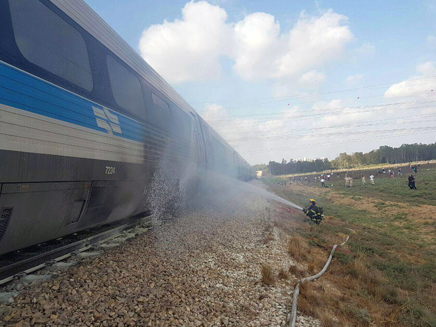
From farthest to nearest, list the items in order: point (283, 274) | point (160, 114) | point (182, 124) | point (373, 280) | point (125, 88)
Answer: point (182, 124)
point (160, 114)
point (373, 280)
point (125, 88)
point (283, 274)

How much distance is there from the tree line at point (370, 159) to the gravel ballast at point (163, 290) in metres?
130

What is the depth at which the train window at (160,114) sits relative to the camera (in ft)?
25.7

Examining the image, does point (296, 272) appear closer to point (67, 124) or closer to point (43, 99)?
point (67, 124)

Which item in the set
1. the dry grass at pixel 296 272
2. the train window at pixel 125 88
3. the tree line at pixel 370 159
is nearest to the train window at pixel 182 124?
the train window at pixel 125 88

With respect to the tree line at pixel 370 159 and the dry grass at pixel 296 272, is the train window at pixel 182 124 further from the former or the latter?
the tree line at pixel 370 159

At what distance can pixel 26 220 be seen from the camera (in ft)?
12.5

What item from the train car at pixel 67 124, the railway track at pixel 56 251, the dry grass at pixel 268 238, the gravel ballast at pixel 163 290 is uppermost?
the train car at pixel 67 124

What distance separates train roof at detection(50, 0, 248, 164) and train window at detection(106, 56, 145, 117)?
33 centimetres

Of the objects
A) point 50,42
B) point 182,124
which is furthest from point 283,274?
point 182,124

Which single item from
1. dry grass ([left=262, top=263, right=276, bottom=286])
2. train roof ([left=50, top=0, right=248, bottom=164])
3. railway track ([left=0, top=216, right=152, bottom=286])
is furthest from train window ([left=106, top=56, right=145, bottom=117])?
dry grass ([left=262, top=263, right=276, bottom=286])

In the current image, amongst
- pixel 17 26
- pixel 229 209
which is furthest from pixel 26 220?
pixel 229 209

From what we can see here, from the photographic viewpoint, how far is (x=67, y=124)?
4.24 m

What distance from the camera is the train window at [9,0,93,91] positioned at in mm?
3693

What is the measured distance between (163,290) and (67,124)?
3.03 meters
